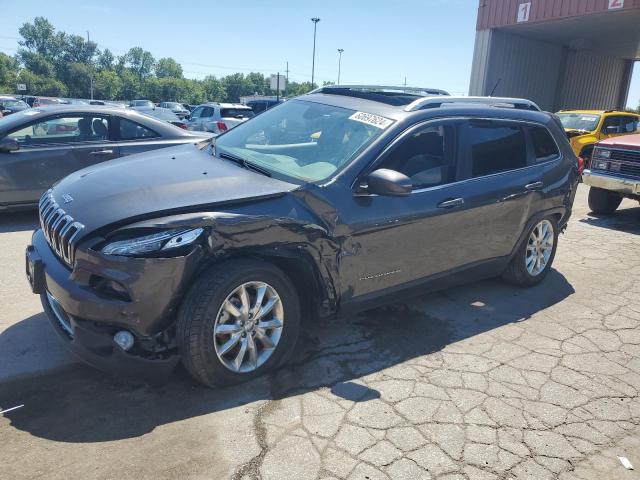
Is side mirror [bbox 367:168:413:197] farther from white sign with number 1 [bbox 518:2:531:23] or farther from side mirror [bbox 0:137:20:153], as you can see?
white sign with number 1 [bbox 518:2:531:23]

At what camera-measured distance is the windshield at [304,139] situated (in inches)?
138

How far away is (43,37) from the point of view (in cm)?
10912

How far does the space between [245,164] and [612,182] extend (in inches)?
274

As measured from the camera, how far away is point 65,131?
257 inches

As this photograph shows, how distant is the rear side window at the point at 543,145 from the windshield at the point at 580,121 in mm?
9763

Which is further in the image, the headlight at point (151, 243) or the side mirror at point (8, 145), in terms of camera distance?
the side mirror at point (8, 145)

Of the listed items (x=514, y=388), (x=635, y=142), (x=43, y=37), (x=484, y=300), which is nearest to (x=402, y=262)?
(x=514, y=388)

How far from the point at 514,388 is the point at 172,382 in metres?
2.14

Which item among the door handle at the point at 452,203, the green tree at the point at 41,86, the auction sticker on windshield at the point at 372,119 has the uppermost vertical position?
the green tree at the point at 41,86

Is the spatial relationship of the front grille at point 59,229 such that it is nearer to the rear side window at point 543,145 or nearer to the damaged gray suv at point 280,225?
the damaged gray suv at point 280,225

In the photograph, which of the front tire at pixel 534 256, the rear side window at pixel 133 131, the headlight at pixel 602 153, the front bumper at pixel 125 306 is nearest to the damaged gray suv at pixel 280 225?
the front bumper at pixel 125 306

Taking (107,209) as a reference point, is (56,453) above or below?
→ below

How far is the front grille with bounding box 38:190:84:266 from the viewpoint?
2.79 metres

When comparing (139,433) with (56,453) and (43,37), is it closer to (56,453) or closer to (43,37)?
(56,453)
